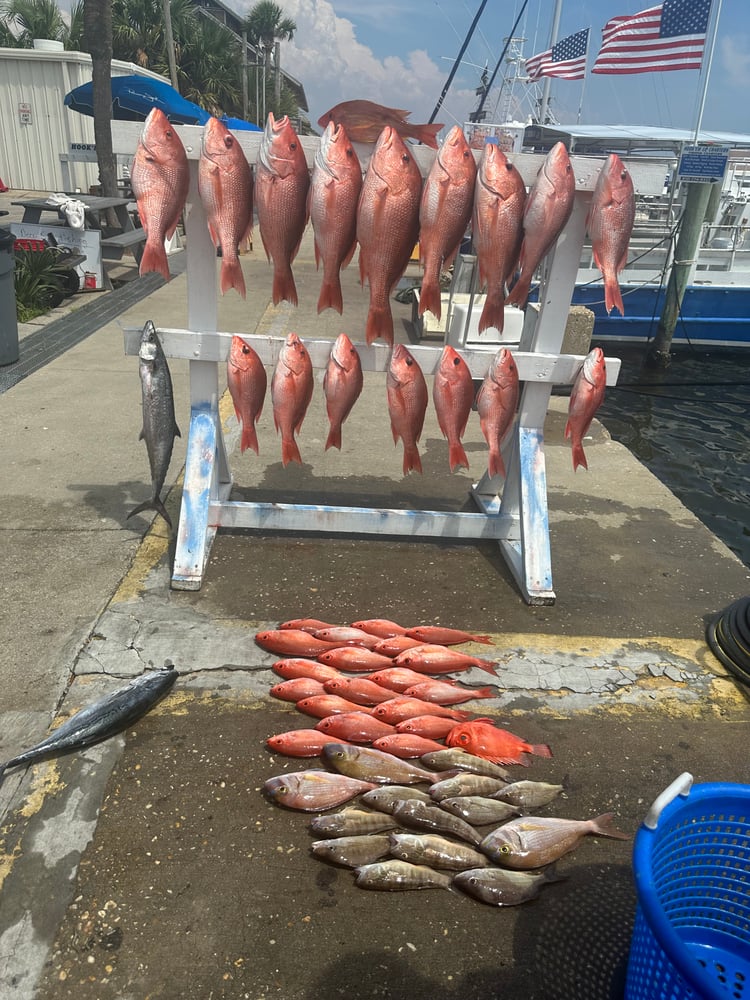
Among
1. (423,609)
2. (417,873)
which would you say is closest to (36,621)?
(423,609)

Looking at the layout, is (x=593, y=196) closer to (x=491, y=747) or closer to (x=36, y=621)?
(x=491, y=747)

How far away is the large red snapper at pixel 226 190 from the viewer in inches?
114

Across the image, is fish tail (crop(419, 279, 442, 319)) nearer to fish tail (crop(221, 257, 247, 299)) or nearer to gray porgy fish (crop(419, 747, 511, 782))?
fish tail (crop(221, 257, 247, 299))

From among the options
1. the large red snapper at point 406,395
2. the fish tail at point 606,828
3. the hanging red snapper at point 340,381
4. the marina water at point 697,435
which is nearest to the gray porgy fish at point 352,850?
the fish tail at point 606,828

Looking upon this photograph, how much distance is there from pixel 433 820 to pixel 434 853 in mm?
130

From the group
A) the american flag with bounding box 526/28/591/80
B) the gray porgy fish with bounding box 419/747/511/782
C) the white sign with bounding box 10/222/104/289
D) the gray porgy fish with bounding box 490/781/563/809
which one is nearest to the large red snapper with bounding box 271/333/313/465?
the gray porgy fish with bounding box 419/747/511/782

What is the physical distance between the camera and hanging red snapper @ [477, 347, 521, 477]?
3.35 meters

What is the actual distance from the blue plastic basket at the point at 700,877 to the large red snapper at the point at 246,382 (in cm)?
235

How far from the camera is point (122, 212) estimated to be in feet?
47.5

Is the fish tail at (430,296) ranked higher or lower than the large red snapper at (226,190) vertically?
lower

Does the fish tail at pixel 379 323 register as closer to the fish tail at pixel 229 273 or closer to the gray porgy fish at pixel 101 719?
the fish tail at pixel 229 273

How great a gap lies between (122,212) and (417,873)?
1537 centimetres

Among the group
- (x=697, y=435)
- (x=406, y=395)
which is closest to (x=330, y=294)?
(x=406, y=395)

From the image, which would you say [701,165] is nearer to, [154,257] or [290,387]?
[290,387]
